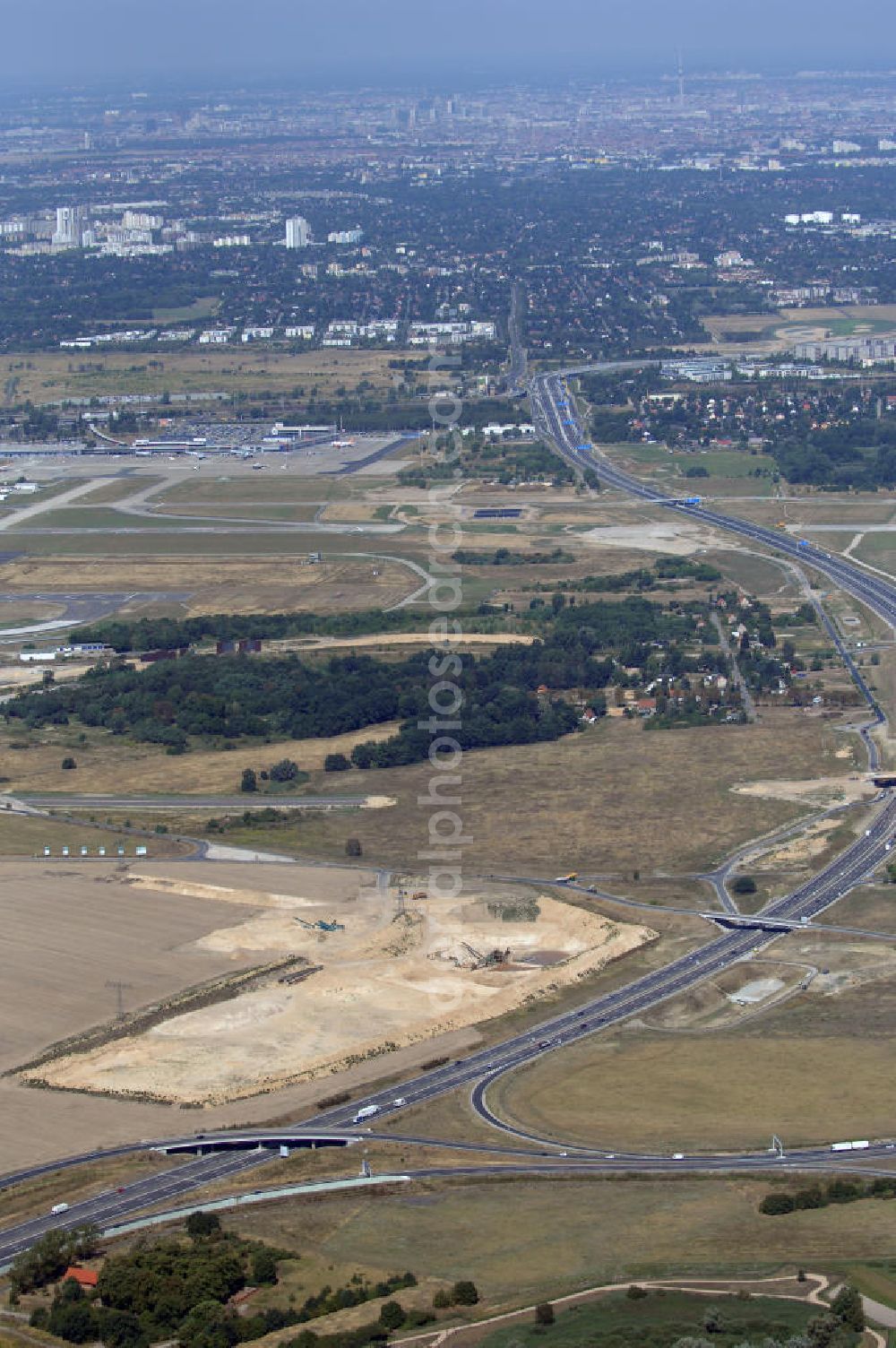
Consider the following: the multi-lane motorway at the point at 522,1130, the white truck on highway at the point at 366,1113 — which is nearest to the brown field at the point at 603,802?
the multi-lane motorway at the point at 522,1130

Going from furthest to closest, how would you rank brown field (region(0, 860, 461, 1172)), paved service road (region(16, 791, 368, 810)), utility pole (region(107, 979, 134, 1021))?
paved service road (region(16, 791, 368, 810))
utility pole (region(107, 979, 134, 1021))
brown field (region(0, 860, 461, 1172))

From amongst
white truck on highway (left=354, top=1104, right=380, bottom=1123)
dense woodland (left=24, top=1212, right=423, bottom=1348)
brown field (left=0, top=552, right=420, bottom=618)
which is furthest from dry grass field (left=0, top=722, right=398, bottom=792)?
dense woodland (left=24, top=1212, right=423, bottom=1348)

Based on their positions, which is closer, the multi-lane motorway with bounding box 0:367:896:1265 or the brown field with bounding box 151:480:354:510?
the multi-lane motorway with bounding box 0:367:896:1265

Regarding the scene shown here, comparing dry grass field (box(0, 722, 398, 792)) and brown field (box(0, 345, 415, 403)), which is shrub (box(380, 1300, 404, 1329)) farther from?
brown field (box(0, 345, 415, 403))

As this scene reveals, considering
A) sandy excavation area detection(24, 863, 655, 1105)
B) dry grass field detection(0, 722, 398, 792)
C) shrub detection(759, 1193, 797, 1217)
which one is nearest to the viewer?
shrub detection(759, 1193, 797, 1217)

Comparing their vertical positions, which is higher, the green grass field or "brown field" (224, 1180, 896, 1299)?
the green grass field

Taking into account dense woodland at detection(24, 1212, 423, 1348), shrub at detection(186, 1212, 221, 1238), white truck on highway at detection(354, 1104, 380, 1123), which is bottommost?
white truck on highway at detection(354, 1104, 380, 1123)

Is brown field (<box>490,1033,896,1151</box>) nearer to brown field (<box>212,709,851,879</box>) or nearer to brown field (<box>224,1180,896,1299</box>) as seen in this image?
brown field (<box>224,1180,896,1299</box>)
